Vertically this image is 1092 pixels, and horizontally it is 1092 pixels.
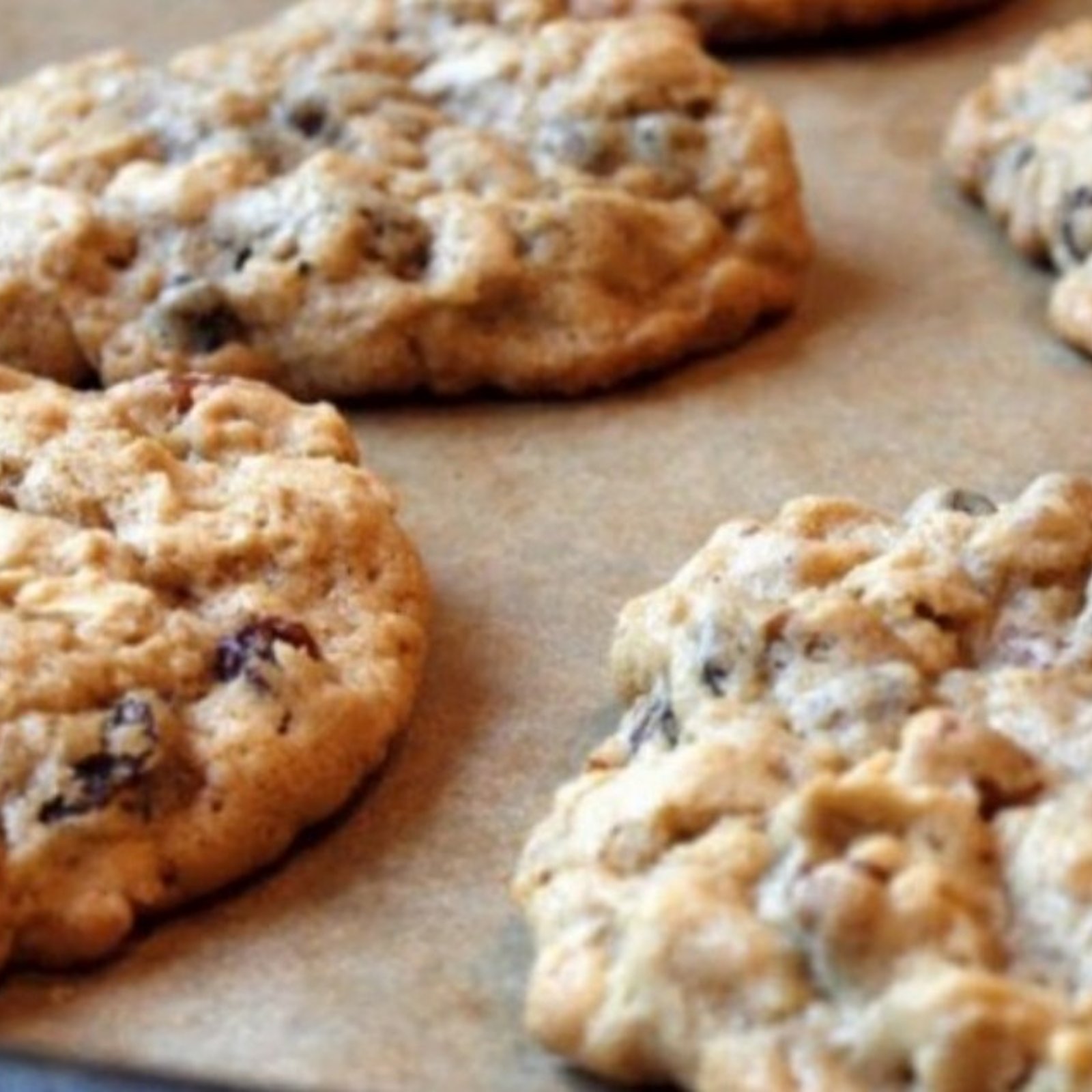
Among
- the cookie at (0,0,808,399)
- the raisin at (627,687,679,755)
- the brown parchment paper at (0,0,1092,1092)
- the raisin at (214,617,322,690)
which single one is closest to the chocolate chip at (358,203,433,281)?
the cookie at (0,0,808,399)

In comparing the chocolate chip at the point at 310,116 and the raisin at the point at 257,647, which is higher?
the chocolate chip at the point at 310,116

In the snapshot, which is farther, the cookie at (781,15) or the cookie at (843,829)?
the cookie at (781,15)

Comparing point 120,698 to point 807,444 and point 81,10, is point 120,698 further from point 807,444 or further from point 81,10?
point 81,10

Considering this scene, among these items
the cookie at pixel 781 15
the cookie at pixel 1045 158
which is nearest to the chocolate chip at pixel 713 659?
the cookie at pixel 1045 158

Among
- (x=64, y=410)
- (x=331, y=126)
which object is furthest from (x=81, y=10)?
(x=64, y=410)

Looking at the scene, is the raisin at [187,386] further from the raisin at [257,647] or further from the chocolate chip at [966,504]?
the chocolate chip at [966,504]

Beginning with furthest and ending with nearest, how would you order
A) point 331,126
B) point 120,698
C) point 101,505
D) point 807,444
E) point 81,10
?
point 81,10
point 331,126
point 807,444
point 101,505
point 120,698
